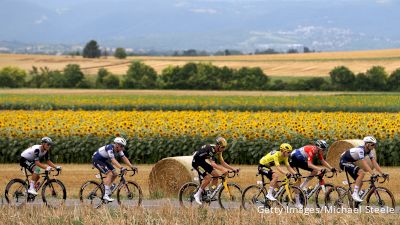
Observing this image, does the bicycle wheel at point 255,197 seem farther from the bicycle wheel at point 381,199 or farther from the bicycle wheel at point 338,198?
the bicycle wheel at point 381,199

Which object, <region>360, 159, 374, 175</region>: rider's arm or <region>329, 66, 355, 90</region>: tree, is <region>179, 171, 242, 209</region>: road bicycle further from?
<region>329, 66, 355, 90</region>: tree

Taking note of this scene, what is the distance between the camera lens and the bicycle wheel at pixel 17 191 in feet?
73.2

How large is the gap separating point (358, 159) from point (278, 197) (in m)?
2.02

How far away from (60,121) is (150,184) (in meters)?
14.4

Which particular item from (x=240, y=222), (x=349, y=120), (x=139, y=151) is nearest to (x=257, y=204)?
(x=240, y=222)

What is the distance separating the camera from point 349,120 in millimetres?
38281

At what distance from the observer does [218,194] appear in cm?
2181

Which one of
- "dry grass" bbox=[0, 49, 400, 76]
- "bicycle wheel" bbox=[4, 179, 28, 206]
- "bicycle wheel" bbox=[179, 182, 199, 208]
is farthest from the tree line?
"bicycle wheel" bbox=[4, 179, 28, 206]

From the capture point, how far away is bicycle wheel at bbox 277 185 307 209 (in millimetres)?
20938

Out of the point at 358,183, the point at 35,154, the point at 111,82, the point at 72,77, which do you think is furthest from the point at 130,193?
the point at 72,77

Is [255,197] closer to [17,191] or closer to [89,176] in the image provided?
[17,191]

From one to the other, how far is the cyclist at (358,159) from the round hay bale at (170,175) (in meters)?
4.39

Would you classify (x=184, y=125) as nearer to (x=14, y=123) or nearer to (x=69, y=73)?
(x=14, y=123)

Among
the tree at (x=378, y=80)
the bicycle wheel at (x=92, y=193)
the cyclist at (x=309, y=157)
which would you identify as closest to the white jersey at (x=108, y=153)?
the bicycle wheel at (x=92, y=193)
